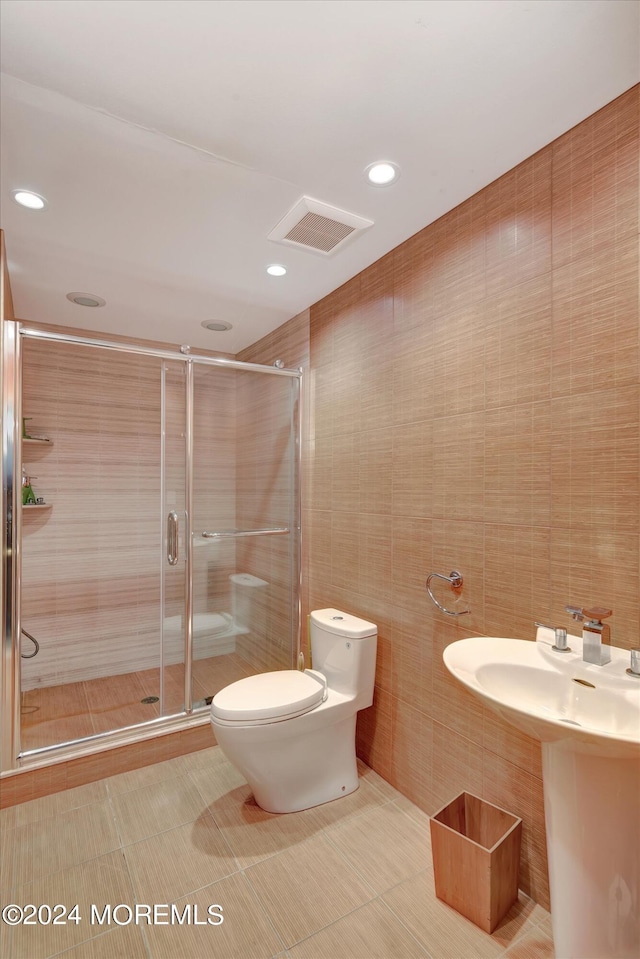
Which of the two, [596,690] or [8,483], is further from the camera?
[8,483]

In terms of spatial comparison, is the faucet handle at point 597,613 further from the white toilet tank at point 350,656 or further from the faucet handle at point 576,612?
the white toilet tank at point 350,656

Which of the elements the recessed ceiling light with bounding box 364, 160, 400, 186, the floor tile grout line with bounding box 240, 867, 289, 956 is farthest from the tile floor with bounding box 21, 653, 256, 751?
the recessed ceiling light with bounding box 364, 160, 400, 186

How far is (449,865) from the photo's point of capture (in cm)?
148

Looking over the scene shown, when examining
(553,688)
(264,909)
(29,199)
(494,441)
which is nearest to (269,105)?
(29,199)

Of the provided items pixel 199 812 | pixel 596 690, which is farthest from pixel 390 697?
pixel 596 690

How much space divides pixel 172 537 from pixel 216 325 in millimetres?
1415

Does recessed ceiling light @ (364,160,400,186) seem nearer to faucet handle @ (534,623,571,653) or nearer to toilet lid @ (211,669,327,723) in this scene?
faucet handle @ (534,623,571,653)

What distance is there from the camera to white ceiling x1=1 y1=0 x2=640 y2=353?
108 centimetres

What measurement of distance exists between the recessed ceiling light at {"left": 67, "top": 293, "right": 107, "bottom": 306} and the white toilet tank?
7.00 feet

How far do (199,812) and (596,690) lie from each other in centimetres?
165

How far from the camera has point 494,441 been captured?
1.65m

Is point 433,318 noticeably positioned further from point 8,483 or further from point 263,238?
point 8,483

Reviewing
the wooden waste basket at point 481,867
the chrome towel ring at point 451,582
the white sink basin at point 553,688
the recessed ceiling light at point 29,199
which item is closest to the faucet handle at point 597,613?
the white sink basin at point 553,688

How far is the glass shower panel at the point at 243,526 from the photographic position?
2.56 m
